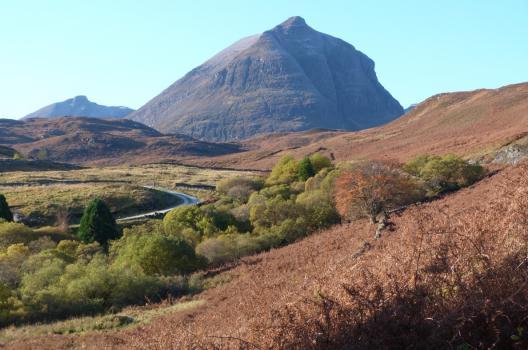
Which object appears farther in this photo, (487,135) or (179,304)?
(487,135)

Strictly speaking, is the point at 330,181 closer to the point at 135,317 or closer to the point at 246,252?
the point at 246,252

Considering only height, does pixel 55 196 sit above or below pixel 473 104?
below

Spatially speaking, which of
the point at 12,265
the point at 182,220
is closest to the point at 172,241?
the point at 12,265

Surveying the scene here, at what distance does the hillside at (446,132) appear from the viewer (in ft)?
271

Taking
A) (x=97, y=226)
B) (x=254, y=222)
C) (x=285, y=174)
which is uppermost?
(x=285, y=174)

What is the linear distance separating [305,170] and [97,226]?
32.4 metres

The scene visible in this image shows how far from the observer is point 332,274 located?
346 inches

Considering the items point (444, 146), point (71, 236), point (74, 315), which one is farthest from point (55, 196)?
point (444, 146)

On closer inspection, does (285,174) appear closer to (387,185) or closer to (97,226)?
(97,226)

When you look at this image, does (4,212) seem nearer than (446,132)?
Yes

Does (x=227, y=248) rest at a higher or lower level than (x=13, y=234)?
lower

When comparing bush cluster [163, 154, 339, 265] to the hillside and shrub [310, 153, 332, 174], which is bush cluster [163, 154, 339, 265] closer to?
shrub [310, 153, 332, 174]

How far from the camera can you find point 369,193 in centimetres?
4084

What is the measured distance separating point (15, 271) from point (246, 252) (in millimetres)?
16531
